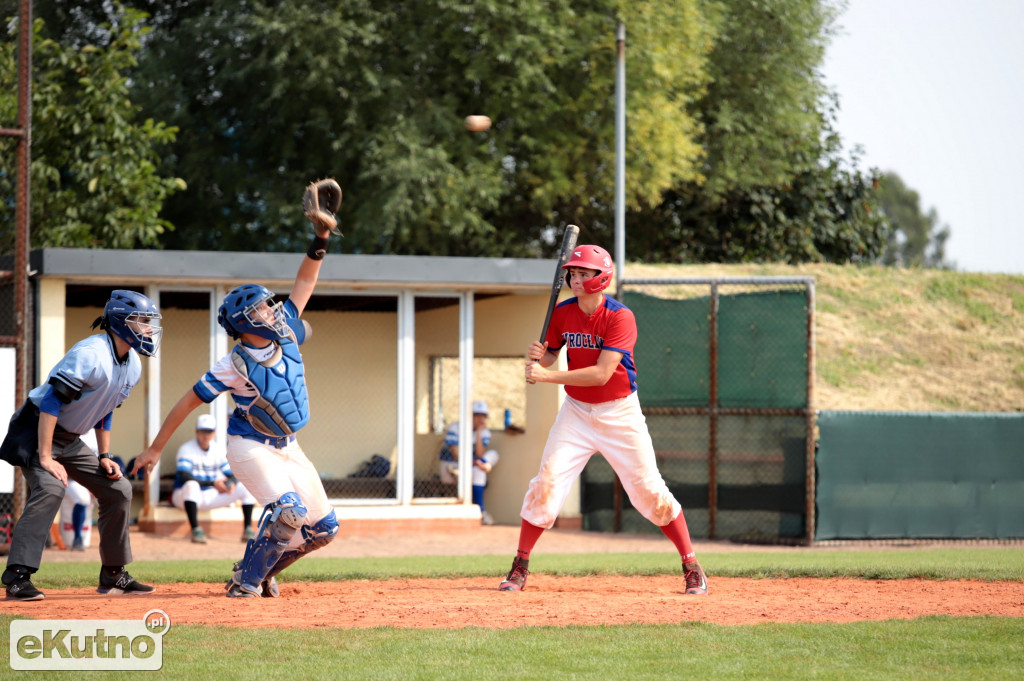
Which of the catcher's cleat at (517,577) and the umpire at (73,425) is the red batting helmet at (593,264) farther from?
the umpire at (73,425)

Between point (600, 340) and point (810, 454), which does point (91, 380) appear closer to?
point (600, 340)

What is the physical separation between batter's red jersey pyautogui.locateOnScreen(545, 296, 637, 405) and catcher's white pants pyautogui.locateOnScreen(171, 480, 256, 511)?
604 centimetres

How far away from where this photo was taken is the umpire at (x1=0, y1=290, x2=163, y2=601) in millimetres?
6484

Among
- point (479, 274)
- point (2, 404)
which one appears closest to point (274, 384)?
point (2, 404)

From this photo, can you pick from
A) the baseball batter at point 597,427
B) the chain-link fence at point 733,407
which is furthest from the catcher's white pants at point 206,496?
the baseball batter at point 597,427

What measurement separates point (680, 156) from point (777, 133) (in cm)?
426

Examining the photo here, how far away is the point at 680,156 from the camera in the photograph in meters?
22.1

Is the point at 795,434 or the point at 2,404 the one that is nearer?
the point at 2,404

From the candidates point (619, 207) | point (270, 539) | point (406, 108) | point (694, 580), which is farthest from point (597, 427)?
point (406, 108)

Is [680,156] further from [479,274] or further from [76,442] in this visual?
[76,442]

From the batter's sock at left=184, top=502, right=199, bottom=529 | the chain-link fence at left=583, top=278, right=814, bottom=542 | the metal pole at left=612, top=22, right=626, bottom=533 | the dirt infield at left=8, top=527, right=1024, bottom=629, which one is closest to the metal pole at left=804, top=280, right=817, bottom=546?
the chain-link fence at left=583, top=278, right=814, bottom=542

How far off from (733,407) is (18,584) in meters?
7.81

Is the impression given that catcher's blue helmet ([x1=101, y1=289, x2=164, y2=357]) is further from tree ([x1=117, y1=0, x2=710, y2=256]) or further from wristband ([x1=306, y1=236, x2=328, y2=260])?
tree ([x1=117, y1=0, x2=710, y2=256])

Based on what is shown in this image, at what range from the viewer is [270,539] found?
6.51 metres
